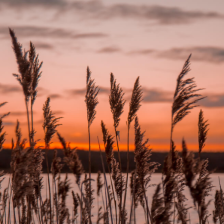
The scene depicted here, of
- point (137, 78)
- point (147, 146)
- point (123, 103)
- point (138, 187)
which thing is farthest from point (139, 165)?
point (137, 78)

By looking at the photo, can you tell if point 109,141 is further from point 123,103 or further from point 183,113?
point 183,113

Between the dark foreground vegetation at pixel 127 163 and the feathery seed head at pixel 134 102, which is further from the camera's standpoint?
the feathery seed head at pixel 134 102

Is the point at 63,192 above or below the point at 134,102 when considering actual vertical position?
below

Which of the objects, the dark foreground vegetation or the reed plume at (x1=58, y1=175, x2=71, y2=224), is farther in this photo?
the reed plume at (x1=58, y1=175, x2=71, y2=224)

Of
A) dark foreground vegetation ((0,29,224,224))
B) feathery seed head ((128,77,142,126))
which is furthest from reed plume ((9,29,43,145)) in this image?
feathery seed head ((128,77,142,126))

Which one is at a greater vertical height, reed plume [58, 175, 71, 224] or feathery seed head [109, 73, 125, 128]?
feathery seed head [109, 73, 125, 128]

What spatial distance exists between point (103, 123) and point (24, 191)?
1657 millimetres

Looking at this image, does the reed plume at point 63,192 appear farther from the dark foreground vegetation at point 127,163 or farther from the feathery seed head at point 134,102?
the feathery seed head at point 134,102

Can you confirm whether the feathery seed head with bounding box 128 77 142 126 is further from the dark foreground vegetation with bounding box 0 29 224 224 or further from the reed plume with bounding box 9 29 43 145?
the reed plume with bounding box 9 29 43 145

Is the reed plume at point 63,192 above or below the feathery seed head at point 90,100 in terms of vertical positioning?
below

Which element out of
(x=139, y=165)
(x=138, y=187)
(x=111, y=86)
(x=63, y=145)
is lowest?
(x=138, y=187)

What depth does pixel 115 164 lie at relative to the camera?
4.55 m

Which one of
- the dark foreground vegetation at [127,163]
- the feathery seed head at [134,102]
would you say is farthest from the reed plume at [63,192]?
the feathery seed head at [134,102]

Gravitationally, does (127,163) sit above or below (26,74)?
below
